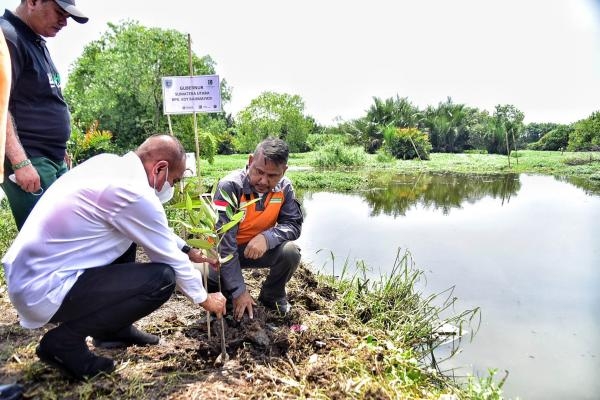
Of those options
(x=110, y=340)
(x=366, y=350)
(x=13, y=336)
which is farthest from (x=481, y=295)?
(x=13, y=336)

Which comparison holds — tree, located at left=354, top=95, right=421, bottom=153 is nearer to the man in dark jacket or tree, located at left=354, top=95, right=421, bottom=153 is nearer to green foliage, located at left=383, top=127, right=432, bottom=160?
green foliage, located at left=383, top=127, right=432, bottom=160

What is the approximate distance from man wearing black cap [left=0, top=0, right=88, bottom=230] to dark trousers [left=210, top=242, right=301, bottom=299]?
108 centimetres

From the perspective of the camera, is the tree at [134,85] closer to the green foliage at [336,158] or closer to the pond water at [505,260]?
the pond water at [505,260]

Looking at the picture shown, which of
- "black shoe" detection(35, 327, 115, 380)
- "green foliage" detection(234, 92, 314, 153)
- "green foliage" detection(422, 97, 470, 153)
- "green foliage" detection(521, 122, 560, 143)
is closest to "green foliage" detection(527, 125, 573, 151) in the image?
"green foliage" detection(521, 122, 560, 143)

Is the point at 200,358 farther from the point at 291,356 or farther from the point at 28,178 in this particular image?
the point at 28,178

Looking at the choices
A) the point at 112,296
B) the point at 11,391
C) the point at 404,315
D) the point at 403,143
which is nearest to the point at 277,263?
the point at 404,315

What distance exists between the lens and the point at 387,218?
686 centimetres

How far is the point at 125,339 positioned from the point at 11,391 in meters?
0.55

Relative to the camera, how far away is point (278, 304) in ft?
8.62

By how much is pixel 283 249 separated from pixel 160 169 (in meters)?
0.98

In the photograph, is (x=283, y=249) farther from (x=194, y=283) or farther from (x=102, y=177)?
(x=102, y=177)

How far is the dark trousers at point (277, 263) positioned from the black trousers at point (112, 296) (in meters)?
0.74

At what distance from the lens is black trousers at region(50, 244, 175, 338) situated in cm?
162

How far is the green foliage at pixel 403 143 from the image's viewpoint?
23562mm
